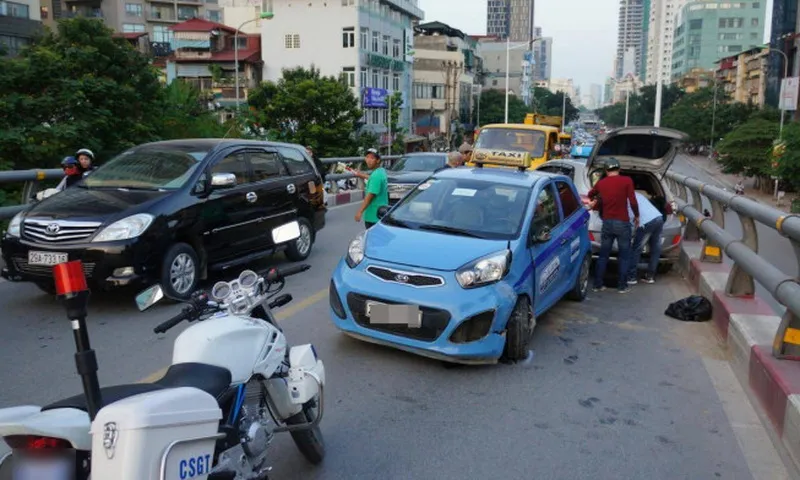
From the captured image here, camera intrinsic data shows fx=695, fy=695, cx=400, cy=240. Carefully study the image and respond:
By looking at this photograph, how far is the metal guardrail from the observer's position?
4.90m

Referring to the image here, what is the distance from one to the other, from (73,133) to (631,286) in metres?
12.5

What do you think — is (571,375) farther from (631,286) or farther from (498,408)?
(631,286)

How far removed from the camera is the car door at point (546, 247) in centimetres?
634

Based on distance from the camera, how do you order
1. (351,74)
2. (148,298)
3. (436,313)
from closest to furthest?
(148,298)
(436,313)
(351,74)

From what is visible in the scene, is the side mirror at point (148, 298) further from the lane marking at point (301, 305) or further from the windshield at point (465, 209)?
the lane marking at point (301, 305)

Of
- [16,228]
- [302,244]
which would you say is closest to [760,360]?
[302,244]

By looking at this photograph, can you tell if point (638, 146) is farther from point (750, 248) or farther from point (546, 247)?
point (546, 247)

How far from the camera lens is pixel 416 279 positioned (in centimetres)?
557

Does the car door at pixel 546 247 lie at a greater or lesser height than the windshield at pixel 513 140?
lesser

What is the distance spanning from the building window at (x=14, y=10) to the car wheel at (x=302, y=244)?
4345cm

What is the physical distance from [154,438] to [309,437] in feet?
5.59

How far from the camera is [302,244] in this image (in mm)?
10039

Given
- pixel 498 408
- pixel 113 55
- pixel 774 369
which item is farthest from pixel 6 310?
pixel 113 55

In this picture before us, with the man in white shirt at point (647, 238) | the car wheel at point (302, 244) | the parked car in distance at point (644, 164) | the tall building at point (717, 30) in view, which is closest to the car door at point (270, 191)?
the car wheel at point (302, 244)
